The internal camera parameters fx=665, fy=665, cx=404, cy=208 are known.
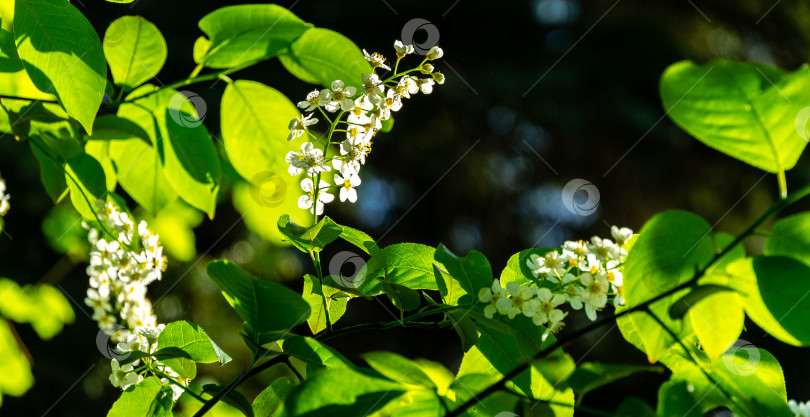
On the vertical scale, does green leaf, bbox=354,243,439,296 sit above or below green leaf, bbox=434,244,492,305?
below

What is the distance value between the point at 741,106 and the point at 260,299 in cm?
39

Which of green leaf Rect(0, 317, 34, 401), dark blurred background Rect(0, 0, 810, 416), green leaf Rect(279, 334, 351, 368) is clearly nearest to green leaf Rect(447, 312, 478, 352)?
green leaf Rect(279, 334, 351, 368)

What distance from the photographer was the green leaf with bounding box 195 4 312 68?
0.83 metres

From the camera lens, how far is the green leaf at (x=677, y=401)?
0.47 metres

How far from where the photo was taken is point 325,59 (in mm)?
838

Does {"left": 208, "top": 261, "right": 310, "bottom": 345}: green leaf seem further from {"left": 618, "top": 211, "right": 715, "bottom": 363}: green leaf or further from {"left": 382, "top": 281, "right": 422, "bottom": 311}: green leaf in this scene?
{"left": 618, "top": 211, "right": 715, "bottom": 363}: green leaf

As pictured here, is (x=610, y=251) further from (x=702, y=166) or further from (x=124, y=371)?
(x=702, y=166)

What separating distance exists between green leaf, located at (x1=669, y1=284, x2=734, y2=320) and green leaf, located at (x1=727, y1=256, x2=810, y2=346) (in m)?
0.02

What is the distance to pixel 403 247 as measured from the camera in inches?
26.7

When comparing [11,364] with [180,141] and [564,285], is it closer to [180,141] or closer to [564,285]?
[180,141]

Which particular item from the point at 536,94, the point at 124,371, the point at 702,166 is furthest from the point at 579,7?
the point at 124,371

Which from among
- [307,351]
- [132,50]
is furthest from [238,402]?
[132,50]

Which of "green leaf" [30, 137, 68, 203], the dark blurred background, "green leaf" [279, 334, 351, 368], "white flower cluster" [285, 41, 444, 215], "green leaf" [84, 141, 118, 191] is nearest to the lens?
"green leaf" [279, 334, 351, 368]

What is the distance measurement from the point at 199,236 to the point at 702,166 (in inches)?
139
